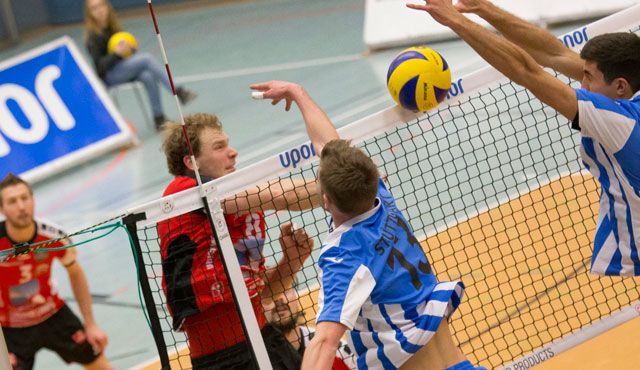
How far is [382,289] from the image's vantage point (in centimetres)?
413

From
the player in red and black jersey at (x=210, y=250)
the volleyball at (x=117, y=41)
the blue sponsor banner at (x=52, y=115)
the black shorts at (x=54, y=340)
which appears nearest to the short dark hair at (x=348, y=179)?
the player in red and black jersey at (x=210, y=250)

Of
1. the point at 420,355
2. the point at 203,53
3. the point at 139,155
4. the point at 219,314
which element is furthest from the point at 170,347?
the point at 203,53

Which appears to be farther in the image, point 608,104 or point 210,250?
point 210,250

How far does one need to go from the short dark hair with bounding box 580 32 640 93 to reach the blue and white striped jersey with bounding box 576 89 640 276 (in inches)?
5.4

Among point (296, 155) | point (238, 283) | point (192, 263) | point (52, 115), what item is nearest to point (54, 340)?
point (192, 263)

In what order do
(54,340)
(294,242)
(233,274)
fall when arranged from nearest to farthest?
(233,274)
(294,242)
(54,340)

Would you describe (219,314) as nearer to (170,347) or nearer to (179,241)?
(179,241)

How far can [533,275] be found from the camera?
7.75m

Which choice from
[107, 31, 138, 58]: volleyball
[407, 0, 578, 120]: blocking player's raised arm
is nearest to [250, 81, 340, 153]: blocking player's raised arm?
[407, 0, 578, 120]: blocking player's raised arm

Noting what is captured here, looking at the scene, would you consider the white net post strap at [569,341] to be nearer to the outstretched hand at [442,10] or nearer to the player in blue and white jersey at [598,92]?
the player in blue and white jersey at [598,92]

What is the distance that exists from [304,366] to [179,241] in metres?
1.50

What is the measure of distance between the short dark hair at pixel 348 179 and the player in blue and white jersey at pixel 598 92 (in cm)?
86

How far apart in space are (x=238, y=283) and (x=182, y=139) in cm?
81

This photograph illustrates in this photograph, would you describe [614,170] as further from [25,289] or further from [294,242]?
[25,289]
